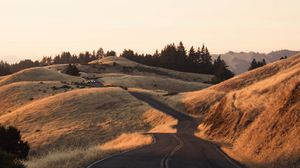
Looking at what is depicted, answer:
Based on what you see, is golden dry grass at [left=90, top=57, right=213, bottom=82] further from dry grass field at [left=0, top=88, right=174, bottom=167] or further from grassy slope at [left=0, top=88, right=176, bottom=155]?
dry grass field at [left=0, top=88, right=174, bottom=167]

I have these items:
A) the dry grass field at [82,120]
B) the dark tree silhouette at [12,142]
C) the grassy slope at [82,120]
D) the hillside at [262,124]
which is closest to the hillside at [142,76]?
the grassy slope at [82,120]

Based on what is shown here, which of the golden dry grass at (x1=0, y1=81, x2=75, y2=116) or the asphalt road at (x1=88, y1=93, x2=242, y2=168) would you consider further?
the golden dry grass at (x1=0, y1=81, x2=75, y2=116)

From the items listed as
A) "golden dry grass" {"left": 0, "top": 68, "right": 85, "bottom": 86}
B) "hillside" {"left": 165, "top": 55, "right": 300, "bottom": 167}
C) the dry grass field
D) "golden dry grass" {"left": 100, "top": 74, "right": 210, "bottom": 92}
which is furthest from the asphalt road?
"golden dry grass" {"left": 0, "top": 68, "right": 85, "bottom": 86}

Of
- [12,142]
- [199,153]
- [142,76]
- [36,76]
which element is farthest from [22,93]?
[199,153]

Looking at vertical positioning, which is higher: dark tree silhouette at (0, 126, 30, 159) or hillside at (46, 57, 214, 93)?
dark tree silhouette at (0, 126, 30, 159)

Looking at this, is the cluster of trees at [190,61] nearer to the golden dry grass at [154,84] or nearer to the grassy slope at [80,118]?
the golden dry grass at [154,84]

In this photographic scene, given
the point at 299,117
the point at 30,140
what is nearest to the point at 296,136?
the point at 299,117

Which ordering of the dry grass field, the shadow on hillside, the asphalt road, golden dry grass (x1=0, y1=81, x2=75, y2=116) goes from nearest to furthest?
the asphalt road → the shadow on hillside → the dry grass field → golden dry grass (x1=0, y1=81, x2=75, y2=116)

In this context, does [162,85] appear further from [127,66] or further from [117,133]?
[117,133]

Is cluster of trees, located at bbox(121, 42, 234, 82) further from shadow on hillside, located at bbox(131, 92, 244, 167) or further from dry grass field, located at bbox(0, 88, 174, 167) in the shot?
shadow on hillside, located at bbox(131, 92, 244, 167)

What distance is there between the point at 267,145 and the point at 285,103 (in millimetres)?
4493

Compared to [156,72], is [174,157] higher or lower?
higher

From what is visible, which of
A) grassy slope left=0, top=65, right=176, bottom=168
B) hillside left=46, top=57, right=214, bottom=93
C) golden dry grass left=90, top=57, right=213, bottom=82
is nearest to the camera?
grassy slope left=0, top=65, right=176, bottom=168

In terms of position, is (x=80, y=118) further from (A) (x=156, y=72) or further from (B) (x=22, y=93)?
(A) (x=156, y=72)
